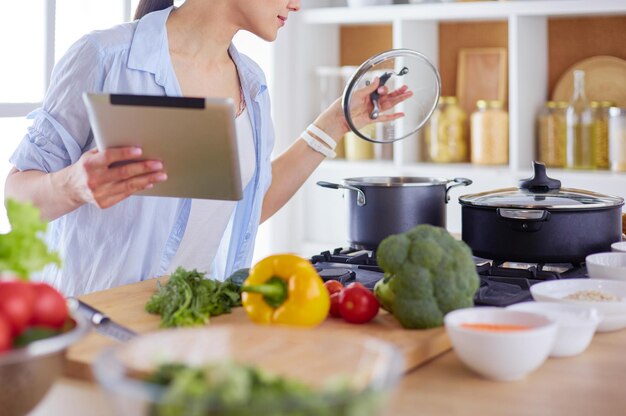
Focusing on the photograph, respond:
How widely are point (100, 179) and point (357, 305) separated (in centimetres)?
56

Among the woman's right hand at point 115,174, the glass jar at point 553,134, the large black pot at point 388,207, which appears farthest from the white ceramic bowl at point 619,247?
the glass jar at point 553,134

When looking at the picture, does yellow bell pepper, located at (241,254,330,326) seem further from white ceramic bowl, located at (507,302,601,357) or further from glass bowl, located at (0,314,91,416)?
glass bowl, located at (0,314,91,416)

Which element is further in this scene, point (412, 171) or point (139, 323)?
point (412, 171)

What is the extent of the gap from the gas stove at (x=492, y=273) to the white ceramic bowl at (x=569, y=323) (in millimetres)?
149

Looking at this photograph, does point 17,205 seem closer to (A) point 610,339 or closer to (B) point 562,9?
(A) point 610,339

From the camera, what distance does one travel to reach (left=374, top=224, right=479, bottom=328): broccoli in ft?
4.80

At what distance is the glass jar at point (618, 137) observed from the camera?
345 cm

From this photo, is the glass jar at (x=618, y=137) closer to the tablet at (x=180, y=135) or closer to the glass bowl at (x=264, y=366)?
the tablet at (x=180, y=135)

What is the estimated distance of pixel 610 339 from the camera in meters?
1.49

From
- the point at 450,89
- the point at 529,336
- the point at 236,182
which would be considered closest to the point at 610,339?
the point at 529,336

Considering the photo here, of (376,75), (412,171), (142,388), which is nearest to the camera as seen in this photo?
(142,388)

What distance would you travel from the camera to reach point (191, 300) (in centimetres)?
155

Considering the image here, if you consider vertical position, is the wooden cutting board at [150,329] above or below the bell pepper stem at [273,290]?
below

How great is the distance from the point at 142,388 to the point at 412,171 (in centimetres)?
312
